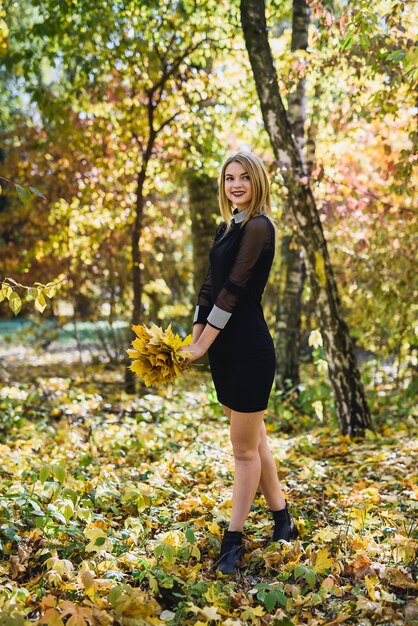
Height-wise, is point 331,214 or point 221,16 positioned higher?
point 221,16

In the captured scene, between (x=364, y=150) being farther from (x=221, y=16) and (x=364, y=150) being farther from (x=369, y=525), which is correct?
(x=369, y=525)

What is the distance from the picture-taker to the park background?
3.10 meters

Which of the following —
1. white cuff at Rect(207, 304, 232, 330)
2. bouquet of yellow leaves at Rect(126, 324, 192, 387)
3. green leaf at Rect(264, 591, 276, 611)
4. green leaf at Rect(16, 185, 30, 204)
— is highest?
green leaf at Rect(16, 185, 30, 204)

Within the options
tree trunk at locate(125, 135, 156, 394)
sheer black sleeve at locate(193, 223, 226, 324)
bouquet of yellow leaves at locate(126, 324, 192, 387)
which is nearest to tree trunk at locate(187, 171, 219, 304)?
tree trunk at locate(125, 135, 156, 394)

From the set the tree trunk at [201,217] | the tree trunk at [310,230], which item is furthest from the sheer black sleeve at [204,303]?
the tree trunk at [201,217]

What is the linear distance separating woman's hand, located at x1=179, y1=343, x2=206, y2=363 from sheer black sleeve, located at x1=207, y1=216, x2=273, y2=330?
137 mm

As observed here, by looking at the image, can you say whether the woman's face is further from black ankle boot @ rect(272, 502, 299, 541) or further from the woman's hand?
black ankle boot @ rect(272, 502, 299, 541)

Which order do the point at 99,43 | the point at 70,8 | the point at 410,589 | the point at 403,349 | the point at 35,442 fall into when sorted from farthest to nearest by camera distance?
the point at 403,349 < the point at 99,43 < the point at 70,8 < the point at 35,442 < the point at 410,589

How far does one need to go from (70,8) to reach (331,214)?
3804 millimetres

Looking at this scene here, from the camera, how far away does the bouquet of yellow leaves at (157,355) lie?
9.82 ft

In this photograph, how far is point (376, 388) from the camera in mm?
8375

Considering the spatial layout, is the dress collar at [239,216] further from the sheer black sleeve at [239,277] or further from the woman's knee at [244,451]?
the woman's knee at [244,451]

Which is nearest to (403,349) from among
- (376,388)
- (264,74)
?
(376,388)

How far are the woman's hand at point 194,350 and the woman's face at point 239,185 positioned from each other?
0.82m
